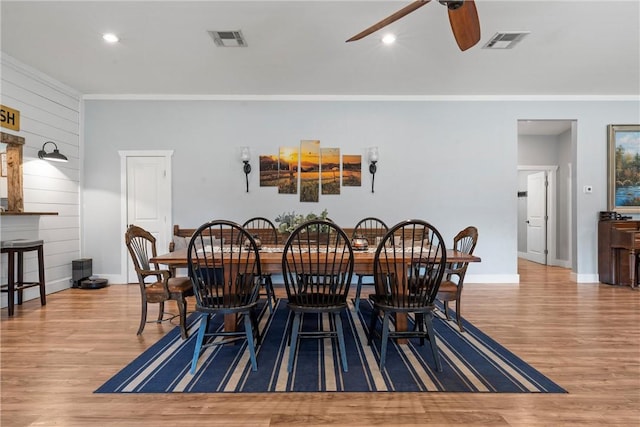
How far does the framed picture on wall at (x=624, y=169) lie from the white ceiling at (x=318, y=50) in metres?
0.63

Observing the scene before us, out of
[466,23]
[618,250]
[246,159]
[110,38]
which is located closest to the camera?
[466,23]

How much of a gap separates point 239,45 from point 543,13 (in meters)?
2.86

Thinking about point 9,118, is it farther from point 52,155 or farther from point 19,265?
point 19,265

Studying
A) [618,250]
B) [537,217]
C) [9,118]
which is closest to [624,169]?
[618,250]

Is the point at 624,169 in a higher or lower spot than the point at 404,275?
higher

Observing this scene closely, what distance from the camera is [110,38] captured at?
341 centimetres

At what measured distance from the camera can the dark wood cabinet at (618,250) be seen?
15.4 feet

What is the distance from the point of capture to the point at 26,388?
2018 millimetres

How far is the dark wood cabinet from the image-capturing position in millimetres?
4680

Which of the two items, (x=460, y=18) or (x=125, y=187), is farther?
(x=125, y=187)

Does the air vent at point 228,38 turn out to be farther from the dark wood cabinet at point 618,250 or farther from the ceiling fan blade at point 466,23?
the dark wood cabinet at point 618,250

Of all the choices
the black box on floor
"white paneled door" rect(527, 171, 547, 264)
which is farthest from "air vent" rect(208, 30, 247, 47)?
"white paneled door" rect(527, 171, 547, 264)

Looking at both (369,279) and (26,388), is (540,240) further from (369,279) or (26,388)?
(26,388)

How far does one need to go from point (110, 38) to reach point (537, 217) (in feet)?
27.3
